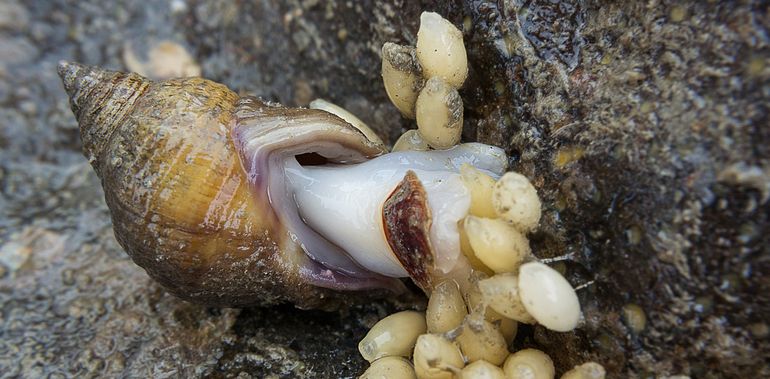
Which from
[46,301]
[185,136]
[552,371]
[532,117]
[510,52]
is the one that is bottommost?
[46,301]

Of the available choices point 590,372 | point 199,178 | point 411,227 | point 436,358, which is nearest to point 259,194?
point 199,178

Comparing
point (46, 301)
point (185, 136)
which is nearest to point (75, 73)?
point (185, 136)

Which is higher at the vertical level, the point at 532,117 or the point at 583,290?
the point at 532,117

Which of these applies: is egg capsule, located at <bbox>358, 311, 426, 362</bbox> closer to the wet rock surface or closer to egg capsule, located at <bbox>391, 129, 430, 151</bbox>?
the wet rock surface

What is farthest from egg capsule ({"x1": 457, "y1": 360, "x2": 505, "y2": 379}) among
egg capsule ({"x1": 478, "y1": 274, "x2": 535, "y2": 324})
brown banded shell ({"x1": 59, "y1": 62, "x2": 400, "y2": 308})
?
brown banded shell ({"x1": 59, "y1": 62, "x2": 400, "y2": 308})

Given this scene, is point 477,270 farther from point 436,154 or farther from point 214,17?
point 214,17

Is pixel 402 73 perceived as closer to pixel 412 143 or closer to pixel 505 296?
pixel 412 143

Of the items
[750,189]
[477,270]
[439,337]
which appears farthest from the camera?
[477,270]
